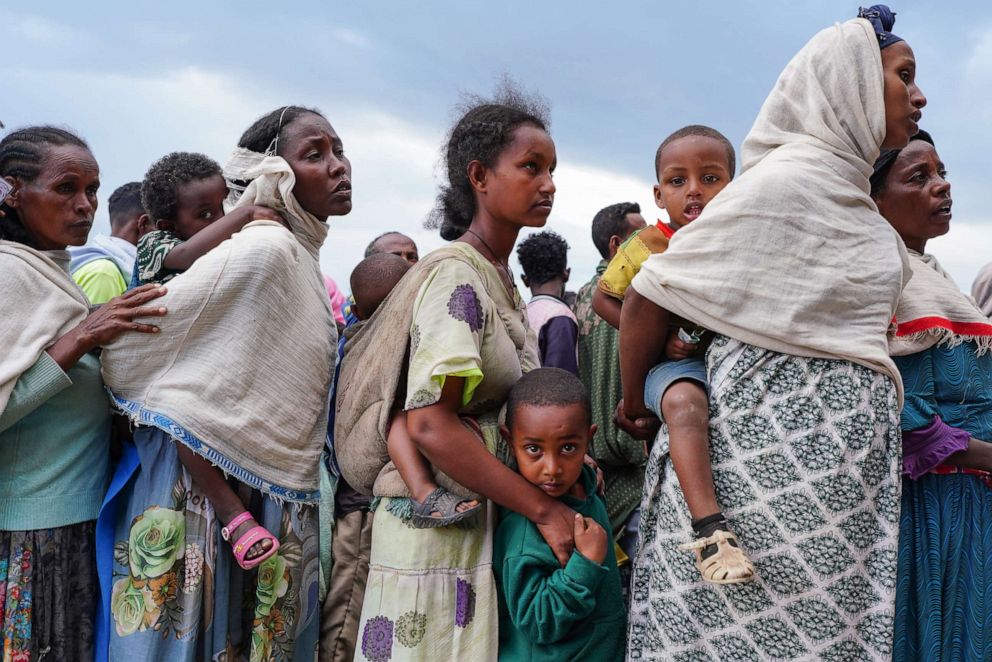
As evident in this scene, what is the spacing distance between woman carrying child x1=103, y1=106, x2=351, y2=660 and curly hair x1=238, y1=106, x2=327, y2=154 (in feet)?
1.45

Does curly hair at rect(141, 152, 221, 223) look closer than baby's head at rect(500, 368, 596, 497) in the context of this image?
No

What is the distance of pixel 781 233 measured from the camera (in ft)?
8.43

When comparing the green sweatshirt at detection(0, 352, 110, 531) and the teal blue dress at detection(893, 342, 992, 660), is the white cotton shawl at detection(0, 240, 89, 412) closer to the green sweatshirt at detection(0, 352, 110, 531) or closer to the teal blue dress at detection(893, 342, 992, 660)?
the green sweatshirt at detection(0, 352, 110, 531)

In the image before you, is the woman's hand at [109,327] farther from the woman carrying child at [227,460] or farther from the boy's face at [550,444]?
the boy's face at [550,444]

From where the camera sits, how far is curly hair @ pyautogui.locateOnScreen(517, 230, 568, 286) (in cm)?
588

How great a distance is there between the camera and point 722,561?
7.65 ft

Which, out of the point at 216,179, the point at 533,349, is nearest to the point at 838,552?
the point at 533,349

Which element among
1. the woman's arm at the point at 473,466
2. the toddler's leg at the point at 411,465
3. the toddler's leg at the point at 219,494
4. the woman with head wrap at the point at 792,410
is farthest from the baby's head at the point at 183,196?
the woman with head wrap at the point at 792,410

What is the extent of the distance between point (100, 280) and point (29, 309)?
1.71m

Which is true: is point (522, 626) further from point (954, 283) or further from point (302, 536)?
point (954, 283)

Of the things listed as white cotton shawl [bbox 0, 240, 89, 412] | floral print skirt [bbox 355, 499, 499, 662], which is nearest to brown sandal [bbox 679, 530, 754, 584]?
floral print skirt [bbox 355, 499, 499, 662]

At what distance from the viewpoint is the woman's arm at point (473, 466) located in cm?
263

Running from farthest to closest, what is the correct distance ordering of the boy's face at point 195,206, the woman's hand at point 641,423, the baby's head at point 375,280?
the boy's face at point 195,206 → the baby's head at point 375,280 → the woman's hand at point 641,423

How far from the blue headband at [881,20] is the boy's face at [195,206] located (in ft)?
8.47
